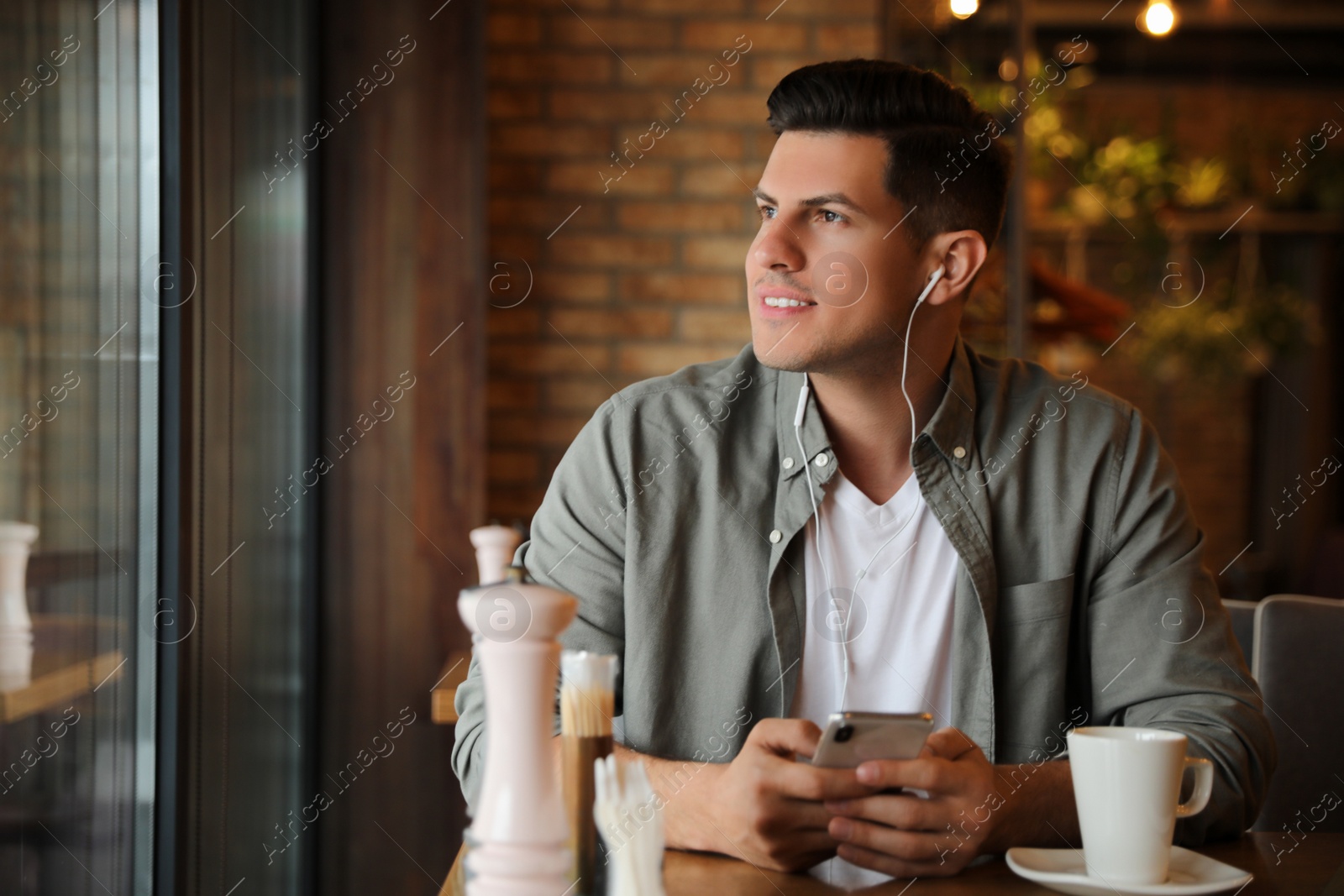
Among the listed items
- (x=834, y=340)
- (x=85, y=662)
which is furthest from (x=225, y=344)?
(x=834, y=340)

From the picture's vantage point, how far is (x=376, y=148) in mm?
2701

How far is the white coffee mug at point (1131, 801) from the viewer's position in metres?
1.00

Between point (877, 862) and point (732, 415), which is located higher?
point (732, 415)

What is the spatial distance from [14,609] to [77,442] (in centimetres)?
23

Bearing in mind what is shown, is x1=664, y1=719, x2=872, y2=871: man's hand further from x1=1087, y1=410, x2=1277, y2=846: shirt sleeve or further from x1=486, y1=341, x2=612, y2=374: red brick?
x1=486, y1=341, x2=612, y2=374: red brick

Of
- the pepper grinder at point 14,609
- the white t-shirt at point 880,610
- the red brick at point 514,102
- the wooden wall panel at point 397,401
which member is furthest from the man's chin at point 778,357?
the red brick at point 514,102

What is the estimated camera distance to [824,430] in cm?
156

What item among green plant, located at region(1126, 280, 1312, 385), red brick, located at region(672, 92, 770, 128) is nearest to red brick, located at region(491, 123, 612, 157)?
red brick, located at region(672, 92, 770, 128)

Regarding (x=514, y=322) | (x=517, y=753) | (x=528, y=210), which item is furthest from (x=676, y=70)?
(x=517, y=753)

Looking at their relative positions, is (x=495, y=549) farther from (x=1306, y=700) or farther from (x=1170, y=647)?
(x=1306, y=700)

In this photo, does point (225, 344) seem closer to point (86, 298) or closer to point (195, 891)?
point (86, 298)

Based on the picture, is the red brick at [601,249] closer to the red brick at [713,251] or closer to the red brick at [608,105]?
the red brick at [713,251]

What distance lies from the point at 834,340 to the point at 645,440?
0.28 metres

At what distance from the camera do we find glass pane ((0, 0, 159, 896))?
115 centimetres
